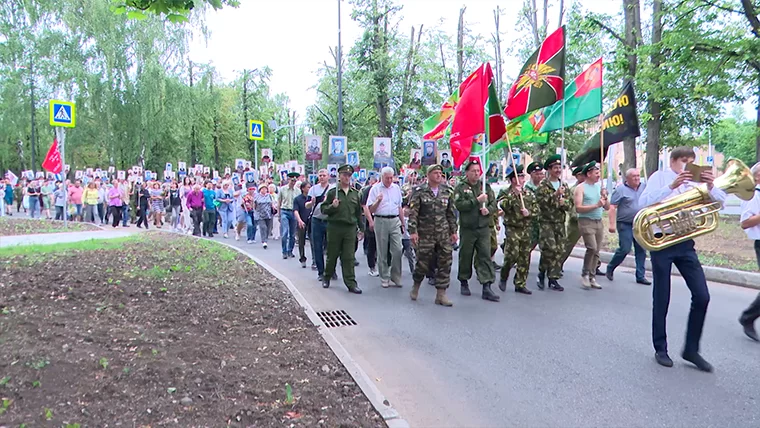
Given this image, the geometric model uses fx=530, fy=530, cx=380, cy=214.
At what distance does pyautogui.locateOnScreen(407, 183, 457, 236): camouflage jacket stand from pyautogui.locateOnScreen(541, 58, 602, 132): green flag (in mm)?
2657

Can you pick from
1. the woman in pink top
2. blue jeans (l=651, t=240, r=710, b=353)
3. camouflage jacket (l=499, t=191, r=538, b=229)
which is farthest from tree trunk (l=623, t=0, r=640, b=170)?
the woman in pink top

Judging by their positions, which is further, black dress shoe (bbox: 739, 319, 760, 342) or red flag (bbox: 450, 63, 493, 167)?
red flag (bbox: 450, 63, 493, 167)

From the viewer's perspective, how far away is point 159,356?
4.16 m

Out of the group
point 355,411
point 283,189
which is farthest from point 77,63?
point 355,411

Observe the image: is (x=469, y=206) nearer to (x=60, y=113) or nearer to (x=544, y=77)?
(x=544, y=77)

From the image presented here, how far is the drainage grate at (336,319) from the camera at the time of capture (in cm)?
611

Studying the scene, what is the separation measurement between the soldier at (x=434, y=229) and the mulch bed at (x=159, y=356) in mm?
1790

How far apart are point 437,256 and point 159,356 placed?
3.83m

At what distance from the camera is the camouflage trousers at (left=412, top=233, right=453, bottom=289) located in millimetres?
6883

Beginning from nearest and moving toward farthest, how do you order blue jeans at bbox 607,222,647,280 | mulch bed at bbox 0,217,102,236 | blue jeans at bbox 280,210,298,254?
blue jeans at bbox 607,222,647,280
blue jeans at bbox 280,210,298,254
mulch bed at bbox 0,217,102,236

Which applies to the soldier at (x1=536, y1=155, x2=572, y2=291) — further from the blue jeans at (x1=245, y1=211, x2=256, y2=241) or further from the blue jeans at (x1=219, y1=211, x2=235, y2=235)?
the blue jeans at (x1=219, y1=211, x2=235, y2=235)

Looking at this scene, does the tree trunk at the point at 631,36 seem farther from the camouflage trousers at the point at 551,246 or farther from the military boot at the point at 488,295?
the military boot at the point at 488,295

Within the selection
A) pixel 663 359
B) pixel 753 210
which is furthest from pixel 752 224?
pixel 663 359

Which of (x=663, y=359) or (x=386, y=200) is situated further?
(x=386, y=200)
